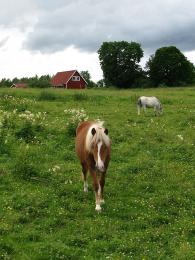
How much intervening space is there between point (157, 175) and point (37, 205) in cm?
505

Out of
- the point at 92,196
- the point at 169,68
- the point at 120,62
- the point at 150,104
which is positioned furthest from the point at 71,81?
the point at 92,196

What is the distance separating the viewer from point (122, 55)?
10962cm

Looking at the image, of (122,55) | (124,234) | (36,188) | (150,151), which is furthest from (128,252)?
(122,55)

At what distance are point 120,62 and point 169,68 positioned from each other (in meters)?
12.8

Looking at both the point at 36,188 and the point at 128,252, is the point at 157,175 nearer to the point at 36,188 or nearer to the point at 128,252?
the point at 36,188

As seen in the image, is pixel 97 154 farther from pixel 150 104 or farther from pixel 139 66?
pixel 139 66

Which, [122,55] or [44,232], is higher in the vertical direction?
[122,55]

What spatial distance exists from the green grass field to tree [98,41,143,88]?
8036cm

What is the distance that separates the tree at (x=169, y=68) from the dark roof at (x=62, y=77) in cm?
1777

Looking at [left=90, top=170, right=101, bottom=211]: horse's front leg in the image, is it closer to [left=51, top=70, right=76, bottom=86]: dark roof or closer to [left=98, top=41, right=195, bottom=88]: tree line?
[left=98, top=41, right=195, bottom=88]: tree line

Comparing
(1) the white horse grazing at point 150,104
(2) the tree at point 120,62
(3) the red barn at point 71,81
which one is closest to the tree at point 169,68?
(2) the tree at point 120,62

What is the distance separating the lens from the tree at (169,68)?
102062 millimetres

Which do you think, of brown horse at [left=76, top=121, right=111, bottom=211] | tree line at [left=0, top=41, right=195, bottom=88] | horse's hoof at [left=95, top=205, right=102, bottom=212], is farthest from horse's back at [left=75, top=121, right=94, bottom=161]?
tree line at [left=0, top=41, right=195, bottom=88]

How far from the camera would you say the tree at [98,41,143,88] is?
105 metres
